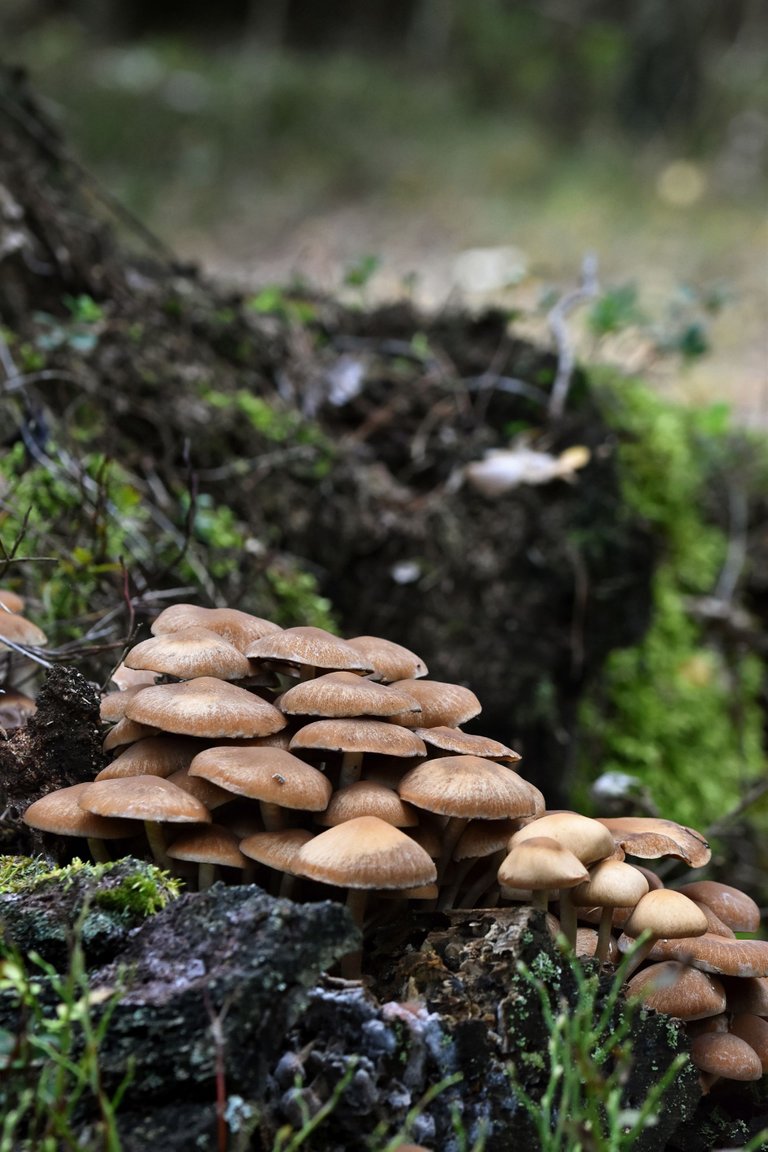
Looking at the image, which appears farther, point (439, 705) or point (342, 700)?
point (439, 705)

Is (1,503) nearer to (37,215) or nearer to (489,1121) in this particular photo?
(37,215)

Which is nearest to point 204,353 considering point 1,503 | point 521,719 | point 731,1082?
point 1,503

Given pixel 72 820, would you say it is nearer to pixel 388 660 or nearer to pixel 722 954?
pixel 388 660

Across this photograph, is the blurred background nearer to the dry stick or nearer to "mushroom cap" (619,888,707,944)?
the dry stick

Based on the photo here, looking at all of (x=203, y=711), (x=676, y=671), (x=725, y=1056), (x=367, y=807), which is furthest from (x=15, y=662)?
(x=676, y=671)

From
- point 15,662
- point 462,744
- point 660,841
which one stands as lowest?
point 15,662

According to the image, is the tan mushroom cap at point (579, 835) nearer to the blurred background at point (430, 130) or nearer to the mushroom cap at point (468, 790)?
the mushroom cap at point (468, 790)

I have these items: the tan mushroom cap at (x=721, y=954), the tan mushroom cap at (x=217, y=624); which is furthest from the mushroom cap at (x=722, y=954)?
the tan mushroom cap at (x=217, y=624)
